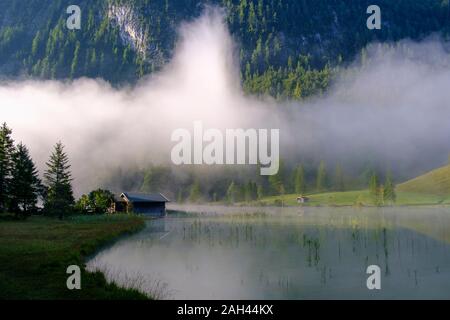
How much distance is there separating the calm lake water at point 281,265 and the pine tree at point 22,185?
90.2 ft

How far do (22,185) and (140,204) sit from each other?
41.2 meters

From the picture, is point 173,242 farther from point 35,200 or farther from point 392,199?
point 392,199

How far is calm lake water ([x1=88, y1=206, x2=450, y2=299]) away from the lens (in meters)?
29.0

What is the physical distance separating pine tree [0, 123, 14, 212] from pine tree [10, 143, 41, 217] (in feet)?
2.74

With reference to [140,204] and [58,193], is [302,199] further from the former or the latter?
[58,193]

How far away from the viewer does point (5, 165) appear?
77.2 m

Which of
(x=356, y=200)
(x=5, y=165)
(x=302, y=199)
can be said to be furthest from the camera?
(x=302, y=199)

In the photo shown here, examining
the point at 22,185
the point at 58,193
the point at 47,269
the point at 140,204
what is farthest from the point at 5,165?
the point at 47,269

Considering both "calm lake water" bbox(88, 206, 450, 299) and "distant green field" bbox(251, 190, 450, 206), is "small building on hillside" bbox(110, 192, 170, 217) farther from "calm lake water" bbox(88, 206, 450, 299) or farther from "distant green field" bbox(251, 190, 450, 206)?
"distant green field" bbox(251, 190, 450, 206)

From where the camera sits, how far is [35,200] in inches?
3142

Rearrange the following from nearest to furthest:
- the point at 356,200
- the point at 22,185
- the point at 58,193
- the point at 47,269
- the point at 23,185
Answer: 1. the point at 47,269
2. the point at 22,185
3. the point at 23,185
4. the point at 58,193
5. the point at 356,200

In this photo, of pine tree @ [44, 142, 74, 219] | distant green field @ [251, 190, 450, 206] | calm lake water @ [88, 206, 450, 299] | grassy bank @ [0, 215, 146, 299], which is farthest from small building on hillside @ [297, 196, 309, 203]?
grassy bank @ [0, 215, 146, 299]
